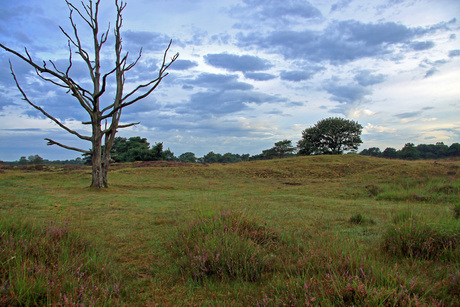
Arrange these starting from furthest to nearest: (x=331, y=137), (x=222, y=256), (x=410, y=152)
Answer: (x=410, y=152) < (x=331, y=137) < (x=222, y=256)

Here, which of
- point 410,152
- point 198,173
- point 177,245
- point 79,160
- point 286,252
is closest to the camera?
point 286,252

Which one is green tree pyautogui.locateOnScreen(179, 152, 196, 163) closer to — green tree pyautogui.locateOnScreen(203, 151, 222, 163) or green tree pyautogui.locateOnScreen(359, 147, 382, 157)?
green tree pyautogui.locateOnScreen(203, 151, 222, 163)

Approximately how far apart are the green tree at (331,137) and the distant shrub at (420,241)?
188ft

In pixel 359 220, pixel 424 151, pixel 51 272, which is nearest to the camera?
pixel 51 272

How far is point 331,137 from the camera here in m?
58.7

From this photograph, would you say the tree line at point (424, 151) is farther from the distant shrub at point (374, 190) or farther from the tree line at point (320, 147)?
the distant shrub at point (374, 190)

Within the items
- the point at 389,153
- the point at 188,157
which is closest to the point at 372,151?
the point at 389,153

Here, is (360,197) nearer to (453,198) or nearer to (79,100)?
(453,198)

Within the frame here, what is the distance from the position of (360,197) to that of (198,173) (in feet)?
55.7

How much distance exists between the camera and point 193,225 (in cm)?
494

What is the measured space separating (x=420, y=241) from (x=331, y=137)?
58228mm

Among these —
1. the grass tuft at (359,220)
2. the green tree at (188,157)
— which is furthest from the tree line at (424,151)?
the grass tuft at (359,220)

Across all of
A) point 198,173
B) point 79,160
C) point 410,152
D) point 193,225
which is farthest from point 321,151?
point 79,160

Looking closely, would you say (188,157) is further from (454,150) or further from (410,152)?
(454,150)
